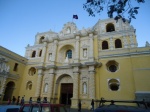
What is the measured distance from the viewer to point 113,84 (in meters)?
16.8

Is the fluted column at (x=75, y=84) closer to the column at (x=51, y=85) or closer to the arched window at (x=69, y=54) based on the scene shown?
the column at (x=51, y=85)

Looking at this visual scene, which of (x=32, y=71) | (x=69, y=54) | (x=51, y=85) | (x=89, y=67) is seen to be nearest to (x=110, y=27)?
(x=69, y=54)

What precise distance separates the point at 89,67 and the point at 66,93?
19.1 feet

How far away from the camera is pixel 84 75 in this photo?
58.4 feet

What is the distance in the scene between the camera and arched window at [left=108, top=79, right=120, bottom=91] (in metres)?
16.4

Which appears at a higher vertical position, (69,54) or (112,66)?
(69,54)

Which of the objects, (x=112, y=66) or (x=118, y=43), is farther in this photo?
(x=118, y=43)

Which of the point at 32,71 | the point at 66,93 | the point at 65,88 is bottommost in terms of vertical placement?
the point at 66,93

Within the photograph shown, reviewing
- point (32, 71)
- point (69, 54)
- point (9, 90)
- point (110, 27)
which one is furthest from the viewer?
point (32, 71)

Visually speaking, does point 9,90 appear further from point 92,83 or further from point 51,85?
point 92,83

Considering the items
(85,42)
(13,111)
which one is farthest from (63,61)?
(13,111)

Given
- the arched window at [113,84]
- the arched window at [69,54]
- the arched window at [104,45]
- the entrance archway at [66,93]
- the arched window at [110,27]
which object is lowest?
the entrance archway at [66,93]

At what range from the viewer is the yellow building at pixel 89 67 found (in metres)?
15.2

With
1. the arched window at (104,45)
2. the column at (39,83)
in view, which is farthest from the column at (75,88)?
the column at (39,83)
